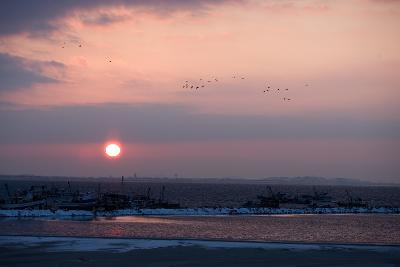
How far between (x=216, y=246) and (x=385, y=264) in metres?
6.68

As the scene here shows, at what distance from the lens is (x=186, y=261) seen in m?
18.6

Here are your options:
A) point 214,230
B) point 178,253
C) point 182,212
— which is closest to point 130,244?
point 178,253

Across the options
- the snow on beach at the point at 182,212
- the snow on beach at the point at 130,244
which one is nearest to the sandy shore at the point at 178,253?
the snow on beach at the point at 130,244

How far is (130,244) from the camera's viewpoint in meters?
22.1

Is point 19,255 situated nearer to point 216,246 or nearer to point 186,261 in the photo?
point 186,261

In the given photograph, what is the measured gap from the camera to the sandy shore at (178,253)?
18.4 metres

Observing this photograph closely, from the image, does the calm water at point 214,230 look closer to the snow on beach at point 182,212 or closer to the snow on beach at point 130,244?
the snow on beach at point 182,212

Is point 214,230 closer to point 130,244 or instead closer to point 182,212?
point 130,244

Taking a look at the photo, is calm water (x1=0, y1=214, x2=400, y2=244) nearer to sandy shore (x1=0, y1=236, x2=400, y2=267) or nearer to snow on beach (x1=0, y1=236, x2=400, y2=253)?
snow on beach (x1=0, y1=236, x2=400, y2=253)

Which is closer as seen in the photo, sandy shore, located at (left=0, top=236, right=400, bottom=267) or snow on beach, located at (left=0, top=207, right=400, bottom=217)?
sandy shore, located at (left=0, top=236, right=400, bottom=267)

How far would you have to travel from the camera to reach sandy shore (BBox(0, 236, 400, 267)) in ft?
60.4

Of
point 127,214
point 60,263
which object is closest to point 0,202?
point 127,214

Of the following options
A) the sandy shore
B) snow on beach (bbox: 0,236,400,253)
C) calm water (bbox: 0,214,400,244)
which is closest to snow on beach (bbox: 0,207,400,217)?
calm water (bbox: 0,214,400,244)

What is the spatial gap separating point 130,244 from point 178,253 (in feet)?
9.46
